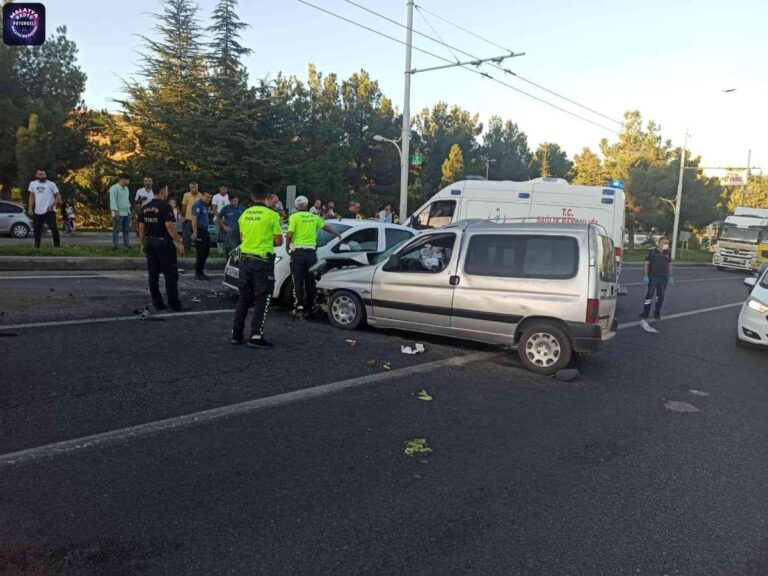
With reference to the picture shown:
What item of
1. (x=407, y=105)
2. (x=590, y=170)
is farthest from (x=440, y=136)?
(x=407, y=105)

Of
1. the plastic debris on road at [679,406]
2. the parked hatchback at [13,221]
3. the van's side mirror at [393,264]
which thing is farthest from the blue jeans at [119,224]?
the plastic debris on road at [679,406]

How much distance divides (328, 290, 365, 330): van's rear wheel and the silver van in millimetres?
34

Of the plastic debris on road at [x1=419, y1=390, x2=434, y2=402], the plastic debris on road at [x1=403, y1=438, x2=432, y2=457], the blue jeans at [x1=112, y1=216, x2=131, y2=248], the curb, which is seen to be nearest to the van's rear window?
the plastic debris on road at [x1=419, y1=390, x2=434, y2=402]

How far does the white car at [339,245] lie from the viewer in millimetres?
9625

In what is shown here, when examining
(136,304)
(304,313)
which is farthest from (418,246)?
(136,304)

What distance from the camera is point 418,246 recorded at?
7.91 metres

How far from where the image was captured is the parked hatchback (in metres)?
20.2

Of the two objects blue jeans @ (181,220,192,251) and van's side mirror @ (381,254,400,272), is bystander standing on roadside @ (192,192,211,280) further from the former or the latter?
van's side mirror @ (381,254,400,272)

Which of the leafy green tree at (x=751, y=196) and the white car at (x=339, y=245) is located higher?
the leafy green tree at (x=751, y=196)

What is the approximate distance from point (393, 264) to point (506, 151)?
198ft

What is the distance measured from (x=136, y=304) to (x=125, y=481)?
6081 millimetres

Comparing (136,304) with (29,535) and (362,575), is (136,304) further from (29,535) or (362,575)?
(362,575)

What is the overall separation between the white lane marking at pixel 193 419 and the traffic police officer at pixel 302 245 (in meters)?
2.83

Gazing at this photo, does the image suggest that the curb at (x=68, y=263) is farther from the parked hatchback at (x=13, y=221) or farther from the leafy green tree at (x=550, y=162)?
the leafy green tree at (x=550, y=162)
